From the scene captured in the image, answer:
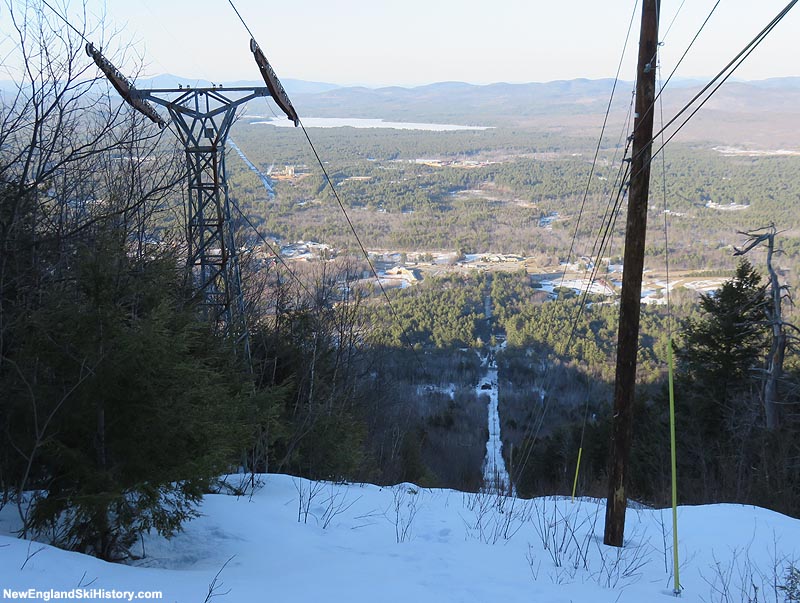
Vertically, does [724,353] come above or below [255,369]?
below

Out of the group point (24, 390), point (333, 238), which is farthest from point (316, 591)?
point (333, 238)

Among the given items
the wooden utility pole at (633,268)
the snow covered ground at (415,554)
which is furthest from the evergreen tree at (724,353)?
the wooden utility pole at (633,268)

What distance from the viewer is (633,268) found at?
630 centimetres

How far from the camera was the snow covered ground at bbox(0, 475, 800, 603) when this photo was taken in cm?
434

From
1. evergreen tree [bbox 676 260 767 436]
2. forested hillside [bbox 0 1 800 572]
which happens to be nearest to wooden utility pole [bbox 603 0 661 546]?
forested hillside [bbox 0 1 800 572]

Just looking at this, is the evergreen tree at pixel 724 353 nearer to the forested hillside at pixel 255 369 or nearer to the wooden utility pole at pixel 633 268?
the forested hillside at pixel 255 369

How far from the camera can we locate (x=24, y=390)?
15.6ft

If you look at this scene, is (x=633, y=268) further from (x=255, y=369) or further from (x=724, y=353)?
(x=724, y=353)

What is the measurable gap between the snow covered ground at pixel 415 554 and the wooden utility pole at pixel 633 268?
0.59 m

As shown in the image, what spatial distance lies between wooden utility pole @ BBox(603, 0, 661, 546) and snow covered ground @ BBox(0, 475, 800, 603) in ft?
1.94

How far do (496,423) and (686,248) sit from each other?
2233 inches

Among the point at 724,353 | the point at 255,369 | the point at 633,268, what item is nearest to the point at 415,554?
the point at 633,268

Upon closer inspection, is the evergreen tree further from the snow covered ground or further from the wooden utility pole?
the wooden utility pole

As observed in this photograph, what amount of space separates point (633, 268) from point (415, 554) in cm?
326
